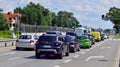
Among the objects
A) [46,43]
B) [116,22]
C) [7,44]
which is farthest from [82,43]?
[116,22]

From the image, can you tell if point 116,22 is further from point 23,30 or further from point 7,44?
point 7,44

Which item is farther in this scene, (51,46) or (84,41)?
(84,41)

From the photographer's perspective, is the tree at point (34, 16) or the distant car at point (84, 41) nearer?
the distant car at point (84, 41)

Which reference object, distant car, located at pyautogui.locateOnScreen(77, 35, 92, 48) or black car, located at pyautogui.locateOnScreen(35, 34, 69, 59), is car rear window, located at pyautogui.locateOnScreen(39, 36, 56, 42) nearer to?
black car, located at pyautogui.locateOnScreen(35, 34, 69, 59)

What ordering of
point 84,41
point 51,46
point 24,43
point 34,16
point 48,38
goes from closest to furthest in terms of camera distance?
point 51,46, point 48,38, point 24,43, point 84,41, point 34,16

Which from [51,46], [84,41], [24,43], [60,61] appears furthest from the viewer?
[84,41]

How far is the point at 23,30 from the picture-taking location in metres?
90.4

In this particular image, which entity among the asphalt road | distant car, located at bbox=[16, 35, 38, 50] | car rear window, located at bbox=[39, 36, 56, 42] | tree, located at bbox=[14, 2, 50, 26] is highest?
tree, located at bbox=[14, 2, 50, 26]

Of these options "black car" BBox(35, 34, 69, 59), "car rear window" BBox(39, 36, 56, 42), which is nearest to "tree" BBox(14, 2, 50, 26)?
"car rear window" BBox(39, 36, 56, 42)

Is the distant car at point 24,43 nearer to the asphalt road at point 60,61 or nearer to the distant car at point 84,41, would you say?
the asphalt road at point 60,61

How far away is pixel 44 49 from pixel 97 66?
6.57 meters

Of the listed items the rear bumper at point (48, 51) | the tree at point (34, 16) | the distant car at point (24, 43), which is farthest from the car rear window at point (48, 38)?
the tree at point (34, 16)

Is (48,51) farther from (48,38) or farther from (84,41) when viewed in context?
(84,41)

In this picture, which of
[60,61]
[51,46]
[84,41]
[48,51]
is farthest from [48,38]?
[84,41]
